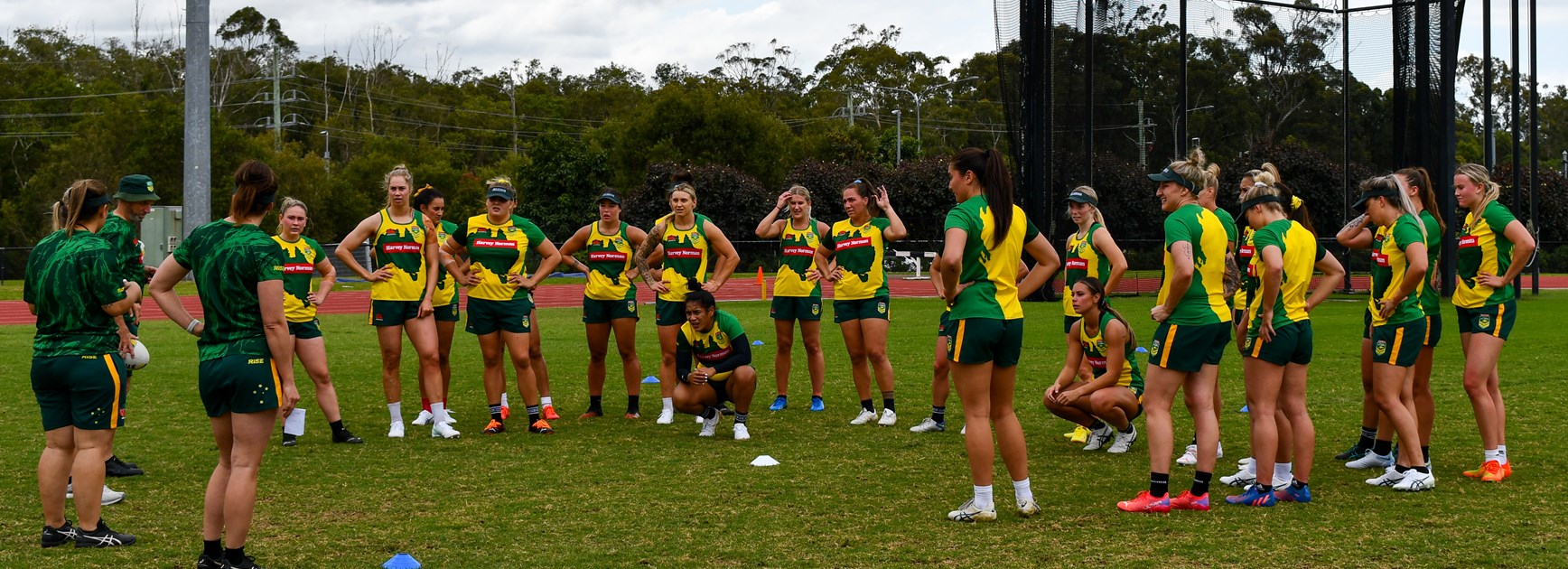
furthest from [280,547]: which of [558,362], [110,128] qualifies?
[110,128]

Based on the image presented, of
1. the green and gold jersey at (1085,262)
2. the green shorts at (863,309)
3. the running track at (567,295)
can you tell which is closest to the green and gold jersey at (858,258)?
the green shorts at (863,309)

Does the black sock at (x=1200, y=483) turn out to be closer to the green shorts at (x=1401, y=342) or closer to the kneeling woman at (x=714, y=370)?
the green shorts at (x=1401, y=342)

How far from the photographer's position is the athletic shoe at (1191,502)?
645 cm

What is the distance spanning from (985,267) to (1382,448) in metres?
3.33

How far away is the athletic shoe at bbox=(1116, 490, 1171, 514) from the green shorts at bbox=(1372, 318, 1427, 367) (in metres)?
1.66

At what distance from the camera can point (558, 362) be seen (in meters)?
14.9

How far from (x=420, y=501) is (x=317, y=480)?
3.34 ft

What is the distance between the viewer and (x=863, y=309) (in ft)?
32.4

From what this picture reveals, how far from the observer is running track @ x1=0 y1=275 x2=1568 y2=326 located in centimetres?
2570

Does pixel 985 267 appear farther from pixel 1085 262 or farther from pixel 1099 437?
pixel 1099 437

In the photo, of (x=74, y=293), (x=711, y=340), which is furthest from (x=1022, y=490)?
(x=74, y=293)

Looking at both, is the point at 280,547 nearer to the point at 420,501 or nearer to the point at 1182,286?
the point at 420,501

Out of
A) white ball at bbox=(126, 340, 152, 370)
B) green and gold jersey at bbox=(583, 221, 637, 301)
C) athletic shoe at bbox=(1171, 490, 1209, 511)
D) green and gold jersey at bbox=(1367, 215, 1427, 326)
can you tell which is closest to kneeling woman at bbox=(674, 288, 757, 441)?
green and gold jersey at bbox=(583, 221, 637, 301)

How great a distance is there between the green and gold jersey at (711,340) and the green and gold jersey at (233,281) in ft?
13.7
